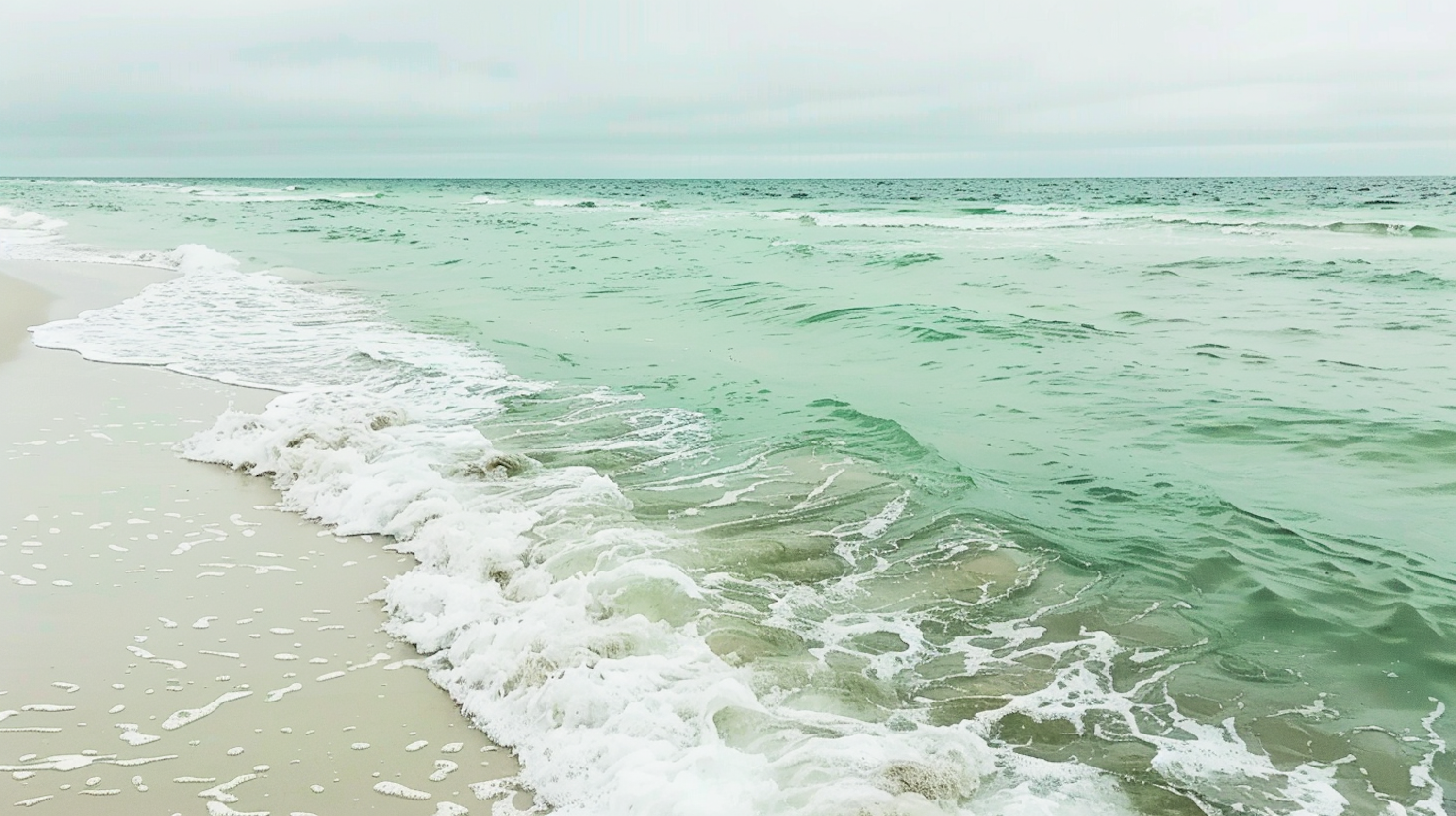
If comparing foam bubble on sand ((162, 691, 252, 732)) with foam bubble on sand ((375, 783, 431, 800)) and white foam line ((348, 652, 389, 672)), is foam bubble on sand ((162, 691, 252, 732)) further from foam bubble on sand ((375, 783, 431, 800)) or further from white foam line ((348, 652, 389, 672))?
foam bubble on sand ((375, 783, 431, 800))

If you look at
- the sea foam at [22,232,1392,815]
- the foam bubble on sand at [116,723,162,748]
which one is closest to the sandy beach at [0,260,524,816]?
the foam bubble on sand at [116,723,162,748]

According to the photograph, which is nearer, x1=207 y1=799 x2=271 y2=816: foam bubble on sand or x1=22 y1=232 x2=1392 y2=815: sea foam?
x1=207 y1=799 x2=271 y2=816: foam bubble on sand

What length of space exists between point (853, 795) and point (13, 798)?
2.72 metres

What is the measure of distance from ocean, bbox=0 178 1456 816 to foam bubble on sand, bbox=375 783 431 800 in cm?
38

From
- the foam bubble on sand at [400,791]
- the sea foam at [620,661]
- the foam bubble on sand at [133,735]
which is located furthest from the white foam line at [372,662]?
the foam bubble on sand at [400,791]

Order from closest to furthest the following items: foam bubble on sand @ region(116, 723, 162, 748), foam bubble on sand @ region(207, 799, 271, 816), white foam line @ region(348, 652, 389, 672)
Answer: foam bubble on sand @ region(207, 799, 271, 816) → foam bubble on sand @ region(116, 723, 162, 748) → white foam line @ region(348, 652, 389, 672)

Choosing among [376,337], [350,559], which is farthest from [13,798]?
[376,337]

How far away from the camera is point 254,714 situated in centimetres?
363

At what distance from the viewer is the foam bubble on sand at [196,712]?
3.55 metres

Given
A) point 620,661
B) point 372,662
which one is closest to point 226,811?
point 372,662

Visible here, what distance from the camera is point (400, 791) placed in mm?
3223

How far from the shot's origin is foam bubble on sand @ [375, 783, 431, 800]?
10.5 feet

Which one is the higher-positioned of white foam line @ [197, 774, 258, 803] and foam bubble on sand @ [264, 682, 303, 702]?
foam bubble on sand @ [264, 682, 303, 702]

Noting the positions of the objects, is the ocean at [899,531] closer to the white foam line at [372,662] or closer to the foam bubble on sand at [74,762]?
the white foam line at [372,662]
